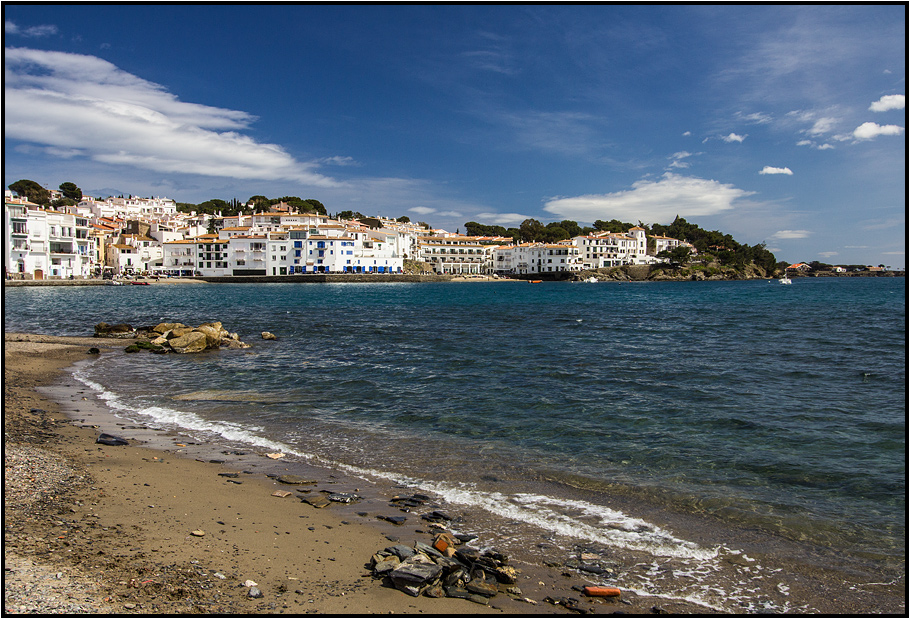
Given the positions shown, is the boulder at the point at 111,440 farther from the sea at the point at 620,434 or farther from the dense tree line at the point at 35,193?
the dense tree line at the point at 35,193

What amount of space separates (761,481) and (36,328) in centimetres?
3321

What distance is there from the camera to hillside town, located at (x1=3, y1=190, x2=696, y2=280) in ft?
253

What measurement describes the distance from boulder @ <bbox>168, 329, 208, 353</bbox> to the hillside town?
66.2 m

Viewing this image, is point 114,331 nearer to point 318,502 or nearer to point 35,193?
point 318,502

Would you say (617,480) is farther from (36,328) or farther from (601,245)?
(601,245)

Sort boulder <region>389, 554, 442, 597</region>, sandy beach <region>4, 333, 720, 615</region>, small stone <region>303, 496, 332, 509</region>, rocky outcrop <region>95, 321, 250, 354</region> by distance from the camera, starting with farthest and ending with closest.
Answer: rocky outcrop <region>95, 321, 250, 354</region>, small stone <region>303, 496, 332, 509</region>, boulder <region>389, 554, 442, 597</region>, sandy beach <region>4, 333, 720, 615</region>

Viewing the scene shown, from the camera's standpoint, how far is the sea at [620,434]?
5.77 m

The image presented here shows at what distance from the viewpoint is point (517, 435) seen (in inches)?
389

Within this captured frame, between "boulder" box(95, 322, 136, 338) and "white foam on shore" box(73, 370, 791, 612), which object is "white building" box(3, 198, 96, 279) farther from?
"white foam on shore" box(73, 370, 791, 612)

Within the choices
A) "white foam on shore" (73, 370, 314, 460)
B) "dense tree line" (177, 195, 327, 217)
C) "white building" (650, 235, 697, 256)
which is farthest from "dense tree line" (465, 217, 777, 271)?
"white foam on shore" (73, 370, 314, 460)

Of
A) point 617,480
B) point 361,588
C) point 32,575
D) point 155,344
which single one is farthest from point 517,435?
point 155,344

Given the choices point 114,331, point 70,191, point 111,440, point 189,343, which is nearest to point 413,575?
point 111,440

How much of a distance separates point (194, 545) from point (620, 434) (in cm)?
745

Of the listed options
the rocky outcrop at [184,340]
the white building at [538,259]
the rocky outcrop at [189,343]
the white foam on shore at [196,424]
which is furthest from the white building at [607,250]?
the white foam on shore at [196,424]
